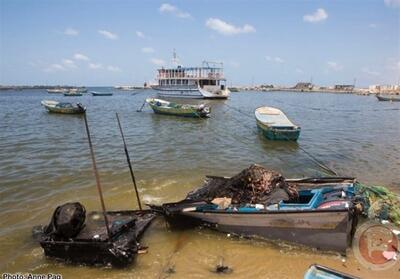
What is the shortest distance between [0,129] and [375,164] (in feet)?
88.1

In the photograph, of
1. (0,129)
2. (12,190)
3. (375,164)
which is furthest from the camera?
(0,129)

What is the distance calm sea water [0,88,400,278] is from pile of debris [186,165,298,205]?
3.32ft

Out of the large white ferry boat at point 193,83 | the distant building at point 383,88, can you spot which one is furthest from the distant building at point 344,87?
the large white ferry boat at point 193,83

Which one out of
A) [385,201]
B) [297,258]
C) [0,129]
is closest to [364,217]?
[385,201]

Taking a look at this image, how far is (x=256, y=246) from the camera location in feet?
26.2

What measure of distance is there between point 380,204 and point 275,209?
3398mm

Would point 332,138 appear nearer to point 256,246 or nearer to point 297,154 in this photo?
point 297,154

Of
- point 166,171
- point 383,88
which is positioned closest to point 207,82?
point 166,171

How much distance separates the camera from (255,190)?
877 cm

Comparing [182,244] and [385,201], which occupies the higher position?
[385,201]

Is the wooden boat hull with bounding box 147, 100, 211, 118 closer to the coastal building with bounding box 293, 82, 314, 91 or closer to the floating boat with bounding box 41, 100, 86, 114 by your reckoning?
the floating boat with bounding box 41, 100, 86, 114

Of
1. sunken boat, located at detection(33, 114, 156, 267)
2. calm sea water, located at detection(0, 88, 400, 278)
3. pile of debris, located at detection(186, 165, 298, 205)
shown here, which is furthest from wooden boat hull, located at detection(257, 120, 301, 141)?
sunken boat, located at detection(33, 114, 156, 267)

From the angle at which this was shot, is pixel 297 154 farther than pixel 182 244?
Yes

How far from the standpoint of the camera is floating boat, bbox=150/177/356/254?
731 cm
